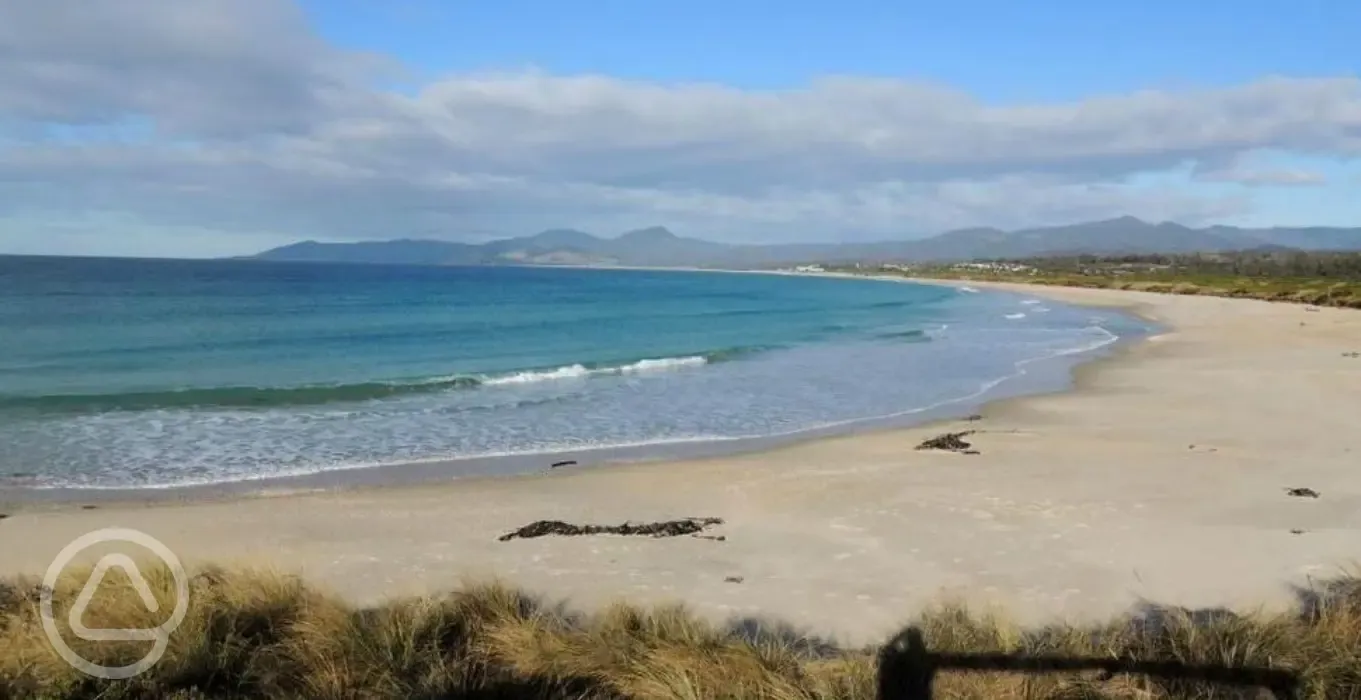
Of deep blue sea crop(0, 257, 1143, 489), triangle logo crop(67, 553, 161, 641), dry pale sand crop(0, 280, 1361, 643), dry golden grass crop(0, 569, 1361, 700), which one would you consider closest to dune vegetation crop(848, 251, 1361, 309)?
deep blue sea crop(0, 257, 1143, 489)

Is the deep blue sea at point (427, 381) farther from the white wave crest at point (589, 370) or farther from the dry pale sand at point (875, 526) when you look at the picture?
the dry pale sand at point (875, 526)

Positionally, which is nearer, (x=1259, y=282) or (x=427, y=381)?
(x=427, y=381)

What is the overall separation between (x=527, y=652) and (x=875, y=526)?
505 centimetres

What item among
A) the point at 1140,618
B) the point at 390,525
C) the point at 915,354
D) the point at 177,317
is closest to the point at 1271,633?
the point at 1140,618

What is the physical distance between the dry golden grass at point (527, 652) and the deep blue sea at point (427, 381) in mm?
7898

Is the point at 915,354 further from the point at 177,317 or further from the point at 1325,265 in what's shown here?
the point at 1325,265

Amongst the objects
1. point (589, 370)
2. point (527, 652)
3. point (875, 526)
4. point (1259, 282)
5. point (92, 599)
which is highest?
point (1259, 282)

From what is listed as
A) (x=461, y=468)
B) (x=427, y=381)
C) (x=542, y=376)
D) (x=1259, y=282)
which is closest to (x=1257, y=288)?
(x=1259, y=282)

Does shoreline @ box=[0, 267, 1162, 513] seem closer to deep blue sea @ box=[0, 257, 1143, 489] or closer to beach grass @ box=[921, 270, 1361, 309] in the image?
deep blue sea @ box=[0, 257, 1143, 489]

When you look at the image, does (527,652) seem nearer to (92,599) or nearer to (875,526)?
(92,599)

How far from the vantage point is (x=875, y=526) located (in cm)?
920

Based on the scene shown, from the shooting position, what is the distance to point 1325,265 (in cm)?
9531

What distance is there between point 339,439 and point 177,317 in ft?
115

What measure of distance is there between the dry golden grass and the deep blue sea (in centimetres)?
790
